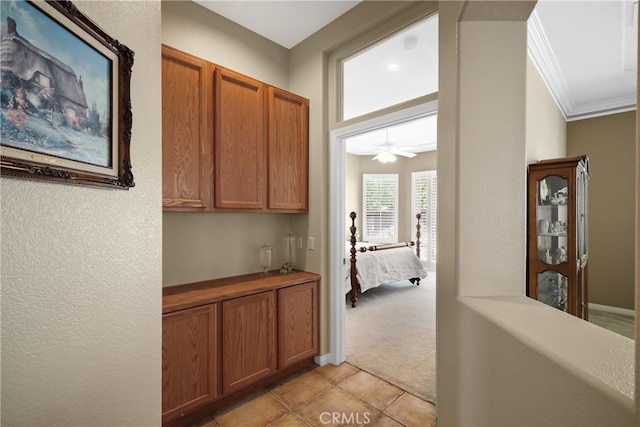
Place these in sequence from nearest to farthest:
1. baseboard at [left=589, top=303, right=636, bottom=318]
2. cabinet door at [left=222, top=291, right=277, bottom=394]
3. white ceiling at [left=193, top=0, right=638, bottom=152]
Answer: cabinet door at [left=222, top=291, right=277, bottom=394]
white ceiling at [left=193, top=0, right=638, bottom=152]
baseboard at [left=589, top=303, right=636, bottom=318]

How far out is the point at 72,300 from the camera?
0.92 meters

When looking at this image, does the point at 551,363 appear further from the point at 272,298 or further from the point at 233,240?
the point at 233,240

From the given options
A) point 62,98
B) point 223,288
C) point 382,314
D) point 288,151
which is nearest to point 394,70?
point 288,151

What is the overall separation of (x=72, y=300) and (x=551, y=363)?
140cm

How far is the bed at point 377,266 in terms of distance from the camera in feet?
14.3

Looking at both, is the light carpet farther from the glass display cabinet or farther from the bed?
the glass display cabinet

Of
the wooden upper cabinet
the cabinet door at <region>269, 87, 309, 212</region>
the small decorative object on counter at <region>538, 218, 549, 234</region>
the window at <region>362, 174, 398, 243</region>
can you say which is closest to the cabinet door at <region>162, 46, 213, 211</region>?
the wooden upper cabinet

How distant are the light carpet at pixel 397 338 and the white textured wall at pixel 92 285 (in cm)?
190

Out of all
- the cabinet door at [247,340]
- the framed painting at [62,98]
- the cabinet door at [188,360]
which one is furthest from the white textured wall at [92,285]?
the cabinet door at [247,340]

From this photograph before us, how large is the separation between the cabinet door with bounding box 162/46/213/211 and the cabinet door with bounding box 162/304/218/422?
73cm

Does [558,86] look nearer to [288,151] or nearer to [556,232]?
[556,232]

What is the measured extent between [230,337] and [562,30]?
3.89 metres

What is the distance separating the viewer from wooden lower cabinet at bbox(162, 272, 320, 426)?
180 cm

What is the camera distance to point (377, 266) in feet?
→ 15.6
